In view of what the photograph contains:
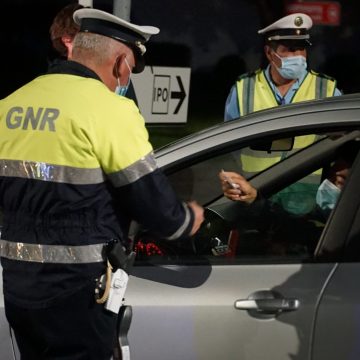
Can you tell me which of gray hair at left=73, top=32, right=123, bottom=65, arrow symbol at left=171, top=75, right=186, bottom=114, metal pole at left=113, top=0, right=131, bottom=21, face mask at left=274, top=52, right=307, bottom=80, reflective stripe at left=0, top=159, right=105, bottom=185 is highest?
gray hair at left=73, top=32, right=123, bottom=65

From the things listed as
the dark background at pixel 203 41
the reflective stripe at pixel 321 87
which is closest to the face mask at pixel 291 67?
the reflective stripe at pixel 321 87

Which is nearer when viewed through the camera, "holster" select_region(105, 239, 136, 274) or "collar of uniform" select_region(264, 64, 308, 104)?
"holster" select_region(105, 239, 136, 274)

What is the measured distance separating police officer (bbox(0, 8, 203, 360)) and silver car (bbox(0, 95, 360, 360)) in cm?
31

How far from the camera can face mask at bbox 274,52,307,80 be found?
5.37 meters

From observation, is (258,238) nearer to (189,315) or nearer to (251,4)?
(189,315)

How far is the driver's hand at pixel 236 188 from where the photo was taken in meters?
3.50

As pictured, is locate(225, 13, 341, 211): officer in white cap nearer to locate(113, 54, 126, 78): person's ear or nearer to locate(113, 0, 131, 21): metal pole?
locate(113, 0, 131, 21): metal pole

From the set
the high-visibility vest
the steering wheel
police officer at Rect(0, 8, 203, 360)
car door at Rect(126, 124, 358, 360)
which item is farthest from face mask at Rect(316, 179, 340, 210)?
the high-visibility vest

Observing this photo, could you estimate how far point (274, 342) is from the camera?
3156mm

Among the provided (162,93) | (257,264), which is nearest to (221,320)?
(257,264)

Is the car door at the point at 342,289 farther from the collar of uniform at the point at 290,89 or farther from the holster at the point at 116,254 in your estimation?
the collar of uniform at the point at 290,89

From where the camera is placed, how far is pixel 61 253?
289cm

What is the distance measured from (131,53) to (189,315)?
0.83 metres

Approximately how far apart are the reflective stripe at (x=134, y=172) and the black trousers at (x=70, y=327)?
1.07 feet
